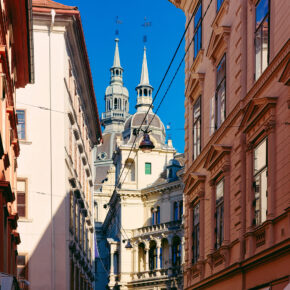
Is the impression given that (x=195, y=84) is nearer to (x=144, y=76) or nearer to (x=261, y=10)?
(x=261, y=10)

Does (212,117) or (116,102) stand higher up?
(116,102)

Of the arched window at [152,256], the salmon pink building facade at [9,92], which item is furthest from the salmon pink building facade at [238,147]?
the arched window at [152,256]

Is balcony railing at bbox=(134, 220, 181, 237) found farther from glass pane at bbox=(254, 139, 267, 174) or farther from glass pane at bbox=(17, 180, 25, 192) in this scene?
glass pane at bbox=(254, 139, 267, 174)

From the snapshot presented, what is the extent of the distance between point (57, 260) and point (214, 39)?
540 inches

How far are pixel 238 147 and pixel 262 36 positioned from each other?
279 centimetres

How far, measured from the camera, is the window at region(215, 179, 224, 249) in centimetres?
2008

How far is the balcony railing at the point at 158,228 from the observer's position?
78750mm

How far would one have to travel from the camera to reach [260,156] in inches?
641

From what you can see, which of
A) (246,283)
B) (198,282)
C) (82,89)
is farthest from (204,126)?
(82,89)

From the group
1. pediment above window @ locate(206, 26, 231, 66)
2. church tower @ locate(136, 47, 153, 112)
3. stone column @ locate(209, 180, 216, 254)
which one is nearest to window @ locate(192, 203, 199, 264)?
stone column @ locate(209, 180, 216, 254)

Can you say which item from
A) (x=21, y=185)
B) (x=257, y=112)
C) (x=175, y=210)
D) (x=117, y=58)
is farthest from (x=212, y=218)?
(x=117, y=58)

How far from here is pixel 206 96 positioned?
2294 centimetres

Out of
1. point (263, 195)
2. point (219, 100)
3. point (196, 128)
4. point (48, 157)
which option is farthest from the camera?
point (48, 157)

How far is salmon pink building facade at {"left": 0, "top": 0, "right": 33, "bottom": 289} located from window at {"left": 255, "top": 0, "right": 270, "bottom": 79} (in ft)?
18.0
